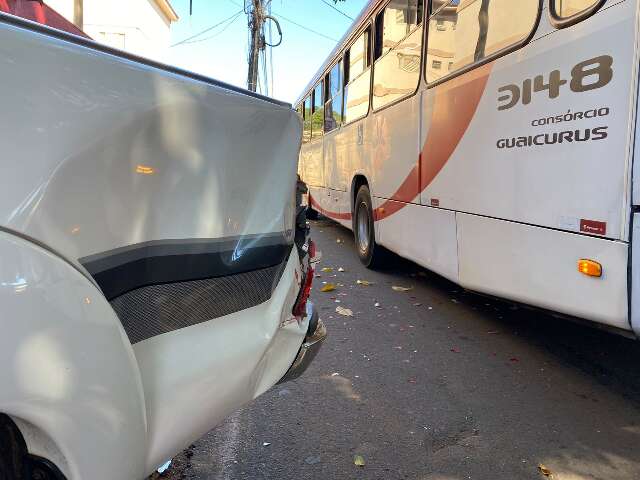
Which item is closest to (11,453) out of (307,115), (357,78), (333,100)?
(357,78)

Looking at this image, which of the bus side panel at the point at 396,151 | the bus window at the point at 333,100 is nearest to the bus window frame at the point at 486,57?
the bus side panel at the point at 396,151

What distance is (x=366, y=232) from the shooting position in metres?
7.25

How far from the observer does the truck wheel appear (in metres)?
1.46

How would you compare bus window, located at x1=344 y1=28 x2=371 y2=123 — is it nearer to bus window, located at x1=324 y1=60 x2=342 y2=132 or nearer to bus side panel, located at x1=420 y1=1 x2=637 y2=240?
bus window, located at x1=324 y1=60 x2=342 y2=132

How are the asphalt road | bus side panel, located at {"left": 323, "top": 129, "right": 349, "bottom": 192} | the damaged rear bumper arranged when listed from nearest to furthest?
the damaged rear bumper, the asphalt road, bus side panel, located at {"left": 323, "top": 129, "right": 349, "bottom": 192}

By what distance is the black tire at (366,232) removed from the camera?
6931 mm

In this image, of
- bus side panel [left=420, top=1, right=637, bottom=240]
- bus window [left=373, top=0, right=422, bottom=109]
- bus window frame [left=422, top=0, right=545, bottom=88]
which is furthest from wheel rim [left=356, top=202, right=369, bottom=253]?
bus side panel [left=420, top=1, right=637, bottom=240]

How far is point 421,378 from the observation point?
12.6 feet

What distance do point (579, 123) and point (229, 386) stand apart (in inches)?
91.7

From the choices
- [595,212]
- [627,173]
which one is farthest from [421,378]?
[627,173]

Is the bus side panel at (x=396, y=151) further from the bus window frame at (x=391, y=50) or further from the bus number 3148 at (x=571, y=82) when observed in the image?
the bus number 3148 at (x=571, y=82)

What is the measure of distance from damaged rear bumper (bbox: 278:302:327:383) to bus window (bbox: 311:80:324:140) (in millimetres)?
8212

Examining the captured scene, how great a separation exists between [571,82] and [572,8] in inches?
16.9

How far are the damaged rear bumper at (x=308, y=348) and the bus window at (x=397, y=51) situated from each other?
11.4 ft
